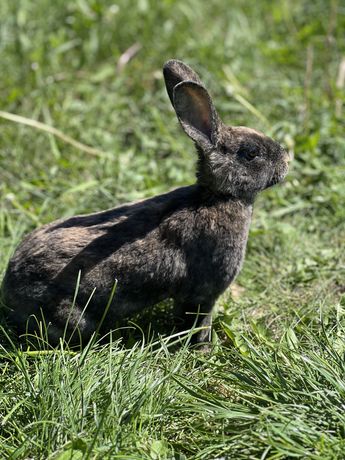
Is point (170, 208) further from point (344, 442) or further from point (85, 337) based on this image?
point (344, 442)

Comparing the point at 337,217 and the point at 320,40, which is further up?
the point at 320,40

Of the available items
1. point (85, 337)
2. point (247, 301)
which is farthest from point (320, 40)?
point (85, 337)

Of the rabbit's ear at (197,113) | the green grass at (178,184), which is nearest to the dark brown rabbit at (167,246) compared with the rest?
the rabbit's ear at (197,113)

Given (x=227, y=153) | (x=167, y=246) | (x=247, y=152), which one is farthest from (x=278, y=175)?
(x=167, y=246)

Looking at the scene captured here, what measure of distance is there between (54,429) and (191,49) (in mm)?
4630

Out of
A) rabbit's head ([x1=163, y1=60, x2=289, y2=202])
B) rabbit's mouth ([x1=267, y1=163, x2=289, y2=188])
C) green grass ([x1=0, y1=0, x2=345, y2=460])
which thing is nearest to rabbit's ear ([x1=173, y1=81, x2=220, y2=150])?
rabbit's head ([x1=163, y1=60, x2=289, y2=202])

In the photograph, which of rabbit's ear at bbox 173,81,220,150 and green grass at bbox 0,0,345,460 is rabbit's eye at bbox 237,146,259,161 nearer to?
rabbit's ear at bbox 173,81,220,150

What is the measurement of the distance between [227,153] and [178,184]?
58.9 inches

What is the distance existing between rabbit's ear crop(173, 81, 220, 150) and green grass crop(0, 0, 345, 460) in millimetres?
1054

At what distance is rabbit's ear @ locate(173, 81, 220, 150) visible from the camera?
3.91 meters

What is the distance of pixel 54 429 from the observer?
324 centimetres

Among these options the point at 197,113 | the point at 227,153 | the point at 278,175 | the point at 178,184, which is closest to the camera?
the point at 197,113

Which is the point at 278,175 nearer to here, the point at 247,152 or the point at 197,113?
the point at 247,152

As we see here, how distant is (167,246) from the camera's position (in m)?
4.05
